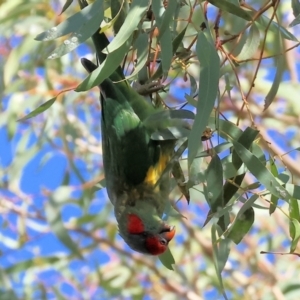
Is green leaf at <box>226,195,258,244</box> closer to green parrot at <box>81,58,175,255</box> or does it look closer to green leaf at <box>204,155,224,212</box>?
green leaf at <box>204,155,224,212</box>

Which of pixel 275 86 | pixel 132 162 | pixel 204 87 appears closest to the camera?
pixel 204 87

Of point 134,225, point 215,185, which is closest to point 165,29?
point 215,185

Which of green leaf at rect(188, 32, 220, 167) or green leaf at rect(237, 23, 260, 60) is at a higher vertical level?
green leaf at rect(237, 23, 260, 60)

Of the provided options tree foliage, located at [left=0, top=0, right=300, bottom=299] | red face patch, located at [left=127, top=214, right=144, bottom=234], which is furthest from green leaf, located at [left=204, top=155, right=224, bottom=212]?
red face patch, located at [left=127, top=214, right=144, bottom=234]

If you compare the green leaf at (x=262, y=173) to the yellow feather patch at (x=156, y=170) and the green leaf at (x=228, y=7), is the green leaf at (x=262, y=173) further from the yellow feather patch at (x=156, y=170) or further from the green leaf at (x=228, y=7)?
the yellow feather patch at (x=156, y=170)

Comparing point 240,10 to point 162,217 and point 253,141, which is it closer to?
point 253,141

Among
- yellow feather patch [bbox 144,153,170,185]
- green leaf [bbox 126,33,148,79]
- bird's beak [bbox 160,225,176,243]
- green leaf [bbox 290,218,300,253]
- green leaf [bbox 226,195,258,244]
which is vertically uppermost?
yellow feather patch [bbox 144,153,170,185]

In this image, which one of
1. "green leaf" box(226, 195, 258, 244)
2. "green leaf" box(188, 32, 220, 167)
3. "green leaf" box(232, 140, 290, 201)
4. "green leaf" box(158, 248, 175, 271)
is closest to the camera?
"green leaf" box(188, 32, 220, 167)

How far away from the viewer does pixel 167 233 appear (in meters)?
1.53

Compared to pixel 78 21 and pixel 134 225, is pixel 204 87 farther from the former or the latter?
pixel 134 225

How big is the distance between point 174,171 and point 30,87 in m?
1.49

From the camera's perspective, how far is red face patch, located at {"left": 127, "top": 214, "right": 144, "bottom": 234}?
1577 millimetres

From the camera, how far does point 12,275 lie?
2666 millimetres

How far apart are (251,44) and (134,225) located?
1.76ft
